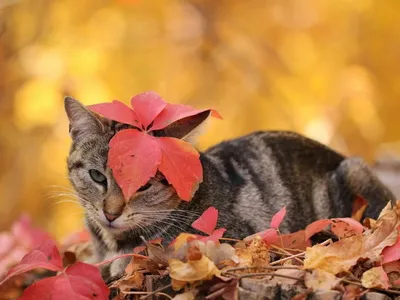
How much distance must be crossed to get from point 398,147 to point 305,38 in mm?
1069

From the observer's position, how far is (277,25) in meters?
4.43

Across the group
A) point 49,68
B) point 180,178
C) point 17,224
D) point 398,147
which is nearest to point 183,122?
point 180,178

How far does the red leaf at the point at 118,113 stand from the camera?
188 centimetres

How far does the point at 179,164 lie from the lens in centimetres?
187

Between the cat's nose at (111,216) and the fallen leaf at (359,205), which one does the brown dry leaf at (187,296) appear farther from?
the fallen leaf at (359,205)

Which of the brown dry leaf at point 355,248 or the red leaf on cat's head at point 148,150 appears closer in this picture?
the brown dry leaf at point 355,248

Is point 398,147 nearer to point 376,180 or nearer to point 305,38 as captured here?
point 305,38

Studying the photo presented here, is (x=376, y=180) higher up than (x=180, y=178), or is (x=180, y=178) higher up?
(x=180, y=178)

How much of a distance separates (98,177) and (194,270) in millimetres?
724

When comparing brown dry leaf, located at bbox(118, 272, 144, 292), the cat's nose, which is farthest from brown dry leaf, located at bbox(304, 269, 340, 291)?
the cat's nose

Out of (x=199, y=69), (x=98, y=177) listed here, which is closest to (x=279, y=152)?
(x=98, y=177)

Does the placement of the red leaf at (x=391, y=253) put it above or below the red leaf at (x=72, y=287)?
above

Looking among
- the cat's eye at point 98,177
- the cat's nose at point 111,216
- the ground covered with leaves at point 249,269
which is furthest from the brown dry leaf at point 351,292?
the cat's eye at point 98,177

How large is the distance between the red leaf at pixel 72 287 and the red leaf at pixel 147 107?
43cm
